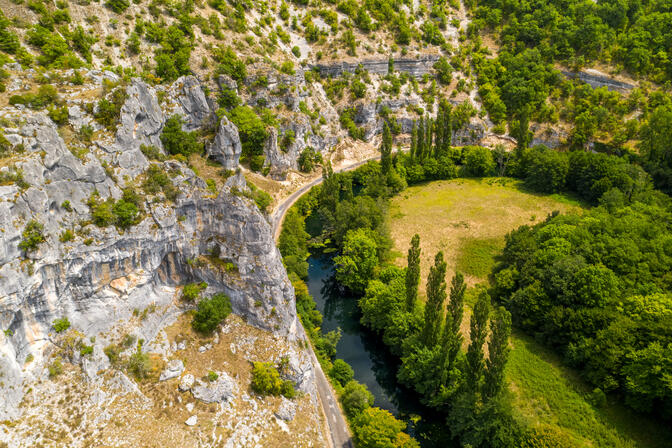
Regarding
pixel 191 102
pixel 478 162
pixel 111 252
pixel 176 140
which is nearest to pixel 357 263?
pixel 176 140

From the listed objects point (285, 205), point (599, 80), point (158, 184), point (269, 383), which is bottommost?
point (269, 383)

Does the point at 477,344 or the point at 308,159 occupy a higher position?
the point at 308,159

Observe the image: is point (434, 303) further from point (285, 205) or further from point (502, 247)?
point (285, 205)

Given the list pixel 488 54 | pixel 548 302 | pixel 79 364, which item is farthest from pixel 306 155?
pixel 488 54

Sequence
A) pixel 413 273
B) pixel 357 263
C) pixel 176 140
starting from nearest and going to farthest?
pixel 413 273 → pixel 176 140 → pixel 357 263

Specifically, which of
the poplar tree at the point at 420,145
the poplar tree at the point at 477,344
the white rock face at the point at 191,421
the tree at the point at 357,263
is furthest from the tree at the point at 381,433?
the poplar tree at the point at 420,145

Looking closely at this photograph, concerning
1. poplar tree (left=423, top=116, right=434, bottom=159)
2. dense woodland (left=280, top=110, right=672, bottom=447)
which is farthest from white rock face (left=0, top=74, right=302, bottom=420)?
poplar tree (left=423, top=116, right=434, bottom=159)
